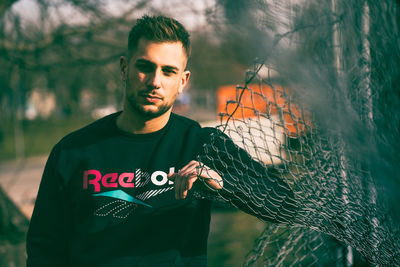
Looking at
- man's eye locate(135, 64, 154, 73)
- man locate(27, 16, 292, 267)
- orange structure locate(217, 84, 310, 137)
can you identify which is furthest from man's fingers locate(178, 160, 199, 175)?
man's eye locate(135, 64, 154, 73)

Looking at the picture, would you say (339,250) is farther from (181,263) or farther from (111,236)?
(111,236)

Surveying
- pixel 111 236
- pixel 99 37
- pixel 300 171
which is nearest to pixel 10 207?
pixel 99 37

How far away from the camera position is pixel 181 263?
6.00ft

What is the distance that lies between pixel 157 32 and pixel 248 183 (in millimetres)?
803

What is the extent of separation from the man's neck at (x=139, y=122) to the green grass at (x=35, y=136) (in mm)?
16899

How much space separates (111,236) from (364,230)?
1103mm

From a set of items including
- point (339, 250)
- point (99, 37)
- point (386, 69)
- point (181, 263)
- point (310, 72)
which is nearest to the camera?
point (310, 72)

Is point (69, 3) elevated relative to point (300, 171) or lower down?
elevated

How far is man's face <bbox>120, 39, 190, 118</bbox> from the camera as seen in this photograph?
177 centimetres

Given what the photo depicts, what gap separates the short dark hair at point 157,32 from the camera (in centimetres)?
179

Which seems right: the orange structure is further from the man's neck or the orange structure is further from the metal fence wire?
the man's neck

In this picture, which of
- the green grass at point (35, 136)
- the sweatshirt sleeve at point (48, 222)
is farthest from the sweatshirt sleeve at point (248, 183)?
the green grass at point (35, 136)

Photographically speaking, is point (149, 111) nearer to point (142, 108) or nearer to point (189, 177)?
point (142, 108)

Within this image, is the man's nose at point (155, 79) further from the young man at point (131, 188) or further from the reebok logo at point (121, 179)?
the reebok logo at point (121, 179)
